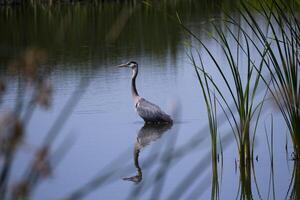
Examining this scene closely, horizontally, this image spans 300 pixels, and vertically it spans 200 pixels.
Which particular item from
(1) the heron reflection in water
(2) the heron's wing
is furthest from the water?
(2) the heron's wing

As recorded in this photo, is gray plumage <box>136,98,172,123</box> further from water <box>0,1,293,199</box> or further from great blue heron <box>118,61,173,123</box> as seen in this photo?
water <box>0,1,293,199</box>

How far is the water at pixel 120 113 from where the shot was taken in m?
3.16

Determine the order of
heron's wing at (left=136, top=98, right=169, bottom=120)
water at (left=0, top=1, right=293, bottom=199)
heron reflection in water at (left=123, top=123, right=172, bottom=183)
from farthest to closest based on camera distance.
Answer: heron's wing at (left=136, top=98, right=169, bottom=120) → heron reflection in water at (left=123, top=123, right=172, bottom=183) → water at (left=0, top=1, right=293, bottom=199)

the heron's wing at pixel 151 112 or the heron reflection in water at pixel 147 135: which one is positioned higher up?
the heron's wing at pixel 151 112

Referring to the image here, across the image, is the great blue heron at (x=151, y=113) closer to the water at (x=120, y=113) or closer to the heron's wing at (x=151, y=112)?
the heron's wing at (x=151, y=112)

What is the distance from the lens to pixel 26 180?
1.60m

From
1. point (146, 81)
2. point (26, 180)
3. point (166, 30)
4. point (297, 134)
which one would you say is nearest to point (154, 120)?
point (146, 81)

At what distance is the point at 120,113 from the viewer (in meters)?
8.78

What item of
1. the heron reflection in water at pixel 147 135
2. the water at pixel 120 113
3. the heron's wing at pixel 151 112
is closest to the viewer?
the water at pixel 120 113

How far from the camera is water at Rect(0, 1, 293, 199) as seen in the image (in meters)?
3.16

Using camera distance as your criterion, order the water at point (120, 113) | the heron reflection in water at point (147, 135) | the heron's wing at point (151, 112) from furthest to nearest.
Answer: the heron's wing at point (151, 112) < the heron reflection in water at point (147, 135) < the water at point (120, 113)

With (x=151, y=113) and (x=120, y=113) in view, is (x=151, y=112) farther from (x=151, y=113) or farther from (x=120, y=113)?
(x=120, y=113)

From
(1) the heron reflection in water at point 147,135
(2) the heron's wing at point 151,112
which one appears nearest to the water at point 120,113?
(1) the heron reflection in water at point 147,135

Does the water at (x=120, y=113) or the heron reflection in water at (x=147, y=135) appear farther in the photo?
the heron reflection in water at (x=147, y=135)
